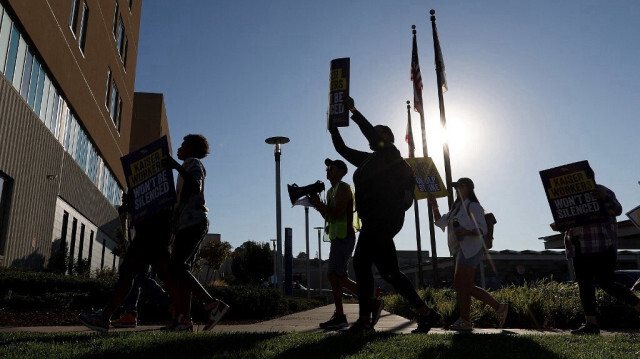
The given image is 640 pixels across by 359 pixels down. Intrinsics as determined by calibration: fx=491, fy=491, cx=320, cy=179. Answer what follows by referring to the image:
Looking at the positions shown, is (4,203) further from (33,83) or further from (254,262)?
(254,262)

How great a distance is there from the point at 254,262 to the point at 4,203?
120ft

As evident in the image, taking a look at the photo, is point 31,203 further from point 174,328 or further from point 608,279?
point 608,279

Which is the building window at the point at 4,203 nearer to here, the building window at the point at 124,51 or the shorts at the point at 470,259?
the shorts at the point at 470,259

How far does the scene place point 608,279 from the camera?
5.43m

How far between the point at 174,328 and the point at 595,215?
15.3ft

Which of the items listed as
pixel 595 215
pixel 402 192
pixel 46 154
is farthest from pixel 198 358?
pixel 46 154

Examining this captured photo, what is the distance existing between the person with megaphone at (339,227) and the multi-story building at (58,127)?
35.5 ft

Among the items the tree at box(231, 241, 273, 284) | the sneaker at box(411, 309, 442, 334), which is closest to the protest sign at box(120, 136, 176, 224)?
the sneaker at box(411, 309, 442, 334)

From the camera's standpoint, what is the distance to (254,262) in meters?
49.2

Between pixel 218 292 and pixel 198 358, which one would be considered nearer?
pixel 198 358

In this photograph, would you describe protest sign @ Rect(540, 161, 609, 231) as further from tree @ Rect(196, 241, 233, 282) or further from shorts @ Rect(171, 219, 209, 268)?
tree @ Rect(196, 241, 233, 282)

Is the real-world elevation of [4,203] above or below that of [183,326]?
above

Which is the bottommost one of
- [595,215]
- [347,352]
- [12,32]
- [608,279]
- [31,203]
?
[347,352]

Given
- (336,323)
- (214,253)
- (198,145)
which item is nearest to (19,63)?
(198,145)
